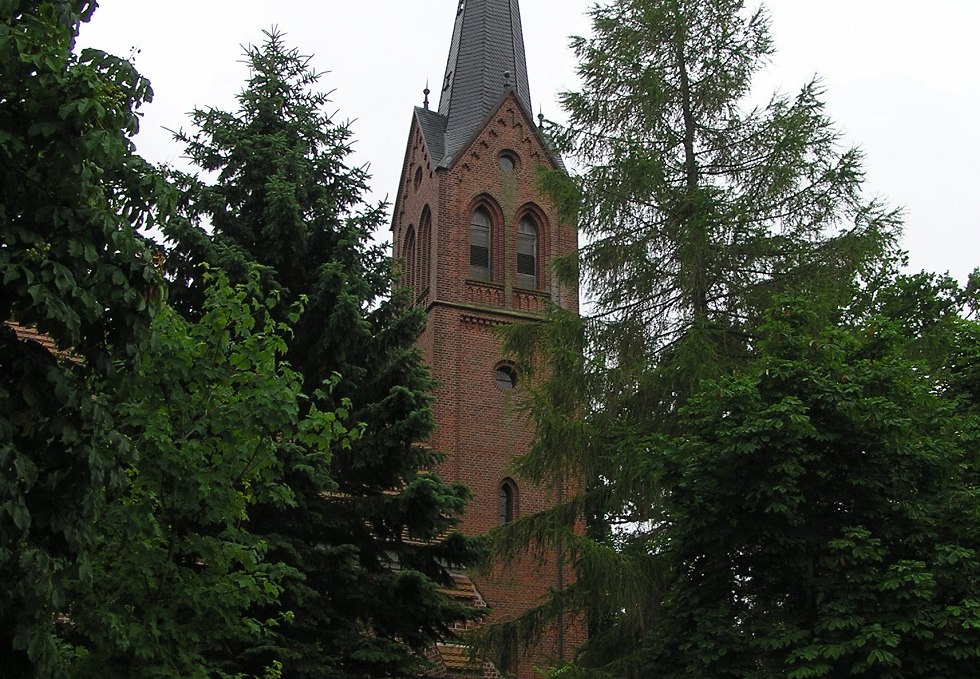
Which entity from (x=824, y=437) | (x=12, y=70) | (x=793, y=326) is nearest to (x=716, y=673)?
(x=824, y=437)

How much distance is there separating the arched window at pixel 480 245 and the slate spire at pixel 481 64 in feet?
8.88

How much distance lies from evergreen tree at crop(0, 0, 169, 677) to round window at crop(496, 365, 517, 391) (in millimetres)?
21734

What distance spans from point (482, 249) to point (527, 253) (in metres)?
1.21

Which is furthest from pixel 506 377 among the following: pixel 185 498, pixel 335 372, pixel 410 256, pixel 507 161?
pixel 185 498

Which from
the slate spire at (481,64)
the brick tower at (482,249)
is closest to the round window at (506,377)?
the brick tower at (482,249)

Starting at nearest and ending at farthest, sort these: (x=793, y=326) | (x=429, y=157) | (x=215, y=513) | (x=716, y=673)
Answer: (x=215, y=513), (x=716, y=673), (x=793, y=326), (x=429, y=157)

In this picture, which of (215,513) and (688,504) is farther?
(688,504)

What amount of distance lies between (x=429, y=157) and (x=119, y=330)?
25.3 meters

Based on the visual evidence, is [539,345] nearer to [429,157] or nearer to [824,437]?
[824,437]

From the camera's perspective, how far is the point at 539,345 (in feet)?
54.3

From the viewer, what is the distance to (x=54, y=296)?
6316 mm

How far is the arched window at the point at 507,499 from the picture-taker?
27484 millimetres

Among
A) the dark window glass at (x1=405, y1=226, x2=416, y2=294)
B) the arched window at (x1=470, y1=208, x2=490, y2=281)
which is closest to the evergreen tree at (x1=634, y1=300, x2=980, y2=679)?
the arched window at (x1=470, y1=208, x2=490, y2=281)

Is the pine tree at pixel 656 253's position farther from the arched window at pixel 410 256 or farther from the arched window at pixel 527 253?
the arched window at pixel 410 256
